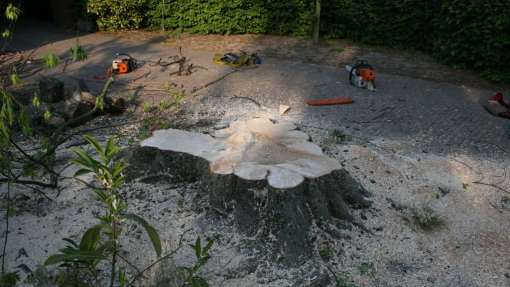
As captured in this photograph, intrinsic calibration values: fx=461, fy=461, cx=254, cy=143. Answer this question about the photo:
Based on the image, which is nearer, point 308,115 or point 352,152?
point 352,152

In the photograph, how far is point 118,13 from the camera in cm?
1073

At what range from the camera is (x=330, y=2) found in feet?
32.1

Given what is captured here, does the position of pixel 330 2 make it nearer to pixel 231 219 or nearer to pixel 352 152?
pixel 352 152

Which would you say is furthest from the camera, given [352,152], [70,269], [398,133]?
[398,133]

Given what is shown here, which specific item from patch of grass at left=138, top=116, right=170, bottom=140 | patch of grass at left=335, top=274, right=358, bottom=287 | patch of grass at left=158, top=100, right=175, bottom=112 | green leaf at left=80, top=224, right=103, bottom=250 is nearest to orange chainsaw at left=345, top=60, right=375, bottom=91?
patch of grass at left=158, top=100, right=175, bottom=112

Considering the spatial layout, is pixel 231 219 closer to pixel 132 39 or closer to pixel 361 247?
pixel 361 247

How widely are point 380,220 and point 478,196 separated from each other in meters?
1.10

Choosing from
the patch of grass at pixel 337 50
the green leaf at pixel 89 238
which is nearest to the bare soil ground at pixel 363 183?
the green leaf at pixel 89 238

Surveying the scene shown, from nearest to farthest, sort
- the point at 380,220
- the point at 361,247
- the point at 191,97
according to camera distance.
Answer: the point at 361,247
the point at 380,220
the point at 191,97

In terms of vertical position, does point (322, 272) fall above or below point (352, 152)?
below

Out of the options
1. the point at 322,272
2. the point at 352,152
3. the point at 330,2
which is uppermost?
the point at 330,2

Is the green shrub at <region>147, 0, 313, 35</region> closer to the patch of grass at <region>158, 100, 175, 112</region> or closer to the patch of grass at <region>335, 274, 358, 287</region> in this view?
the patch of grass at <region>158, 100, 175, 112</region>

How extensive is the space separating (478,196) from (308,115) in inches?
91.2

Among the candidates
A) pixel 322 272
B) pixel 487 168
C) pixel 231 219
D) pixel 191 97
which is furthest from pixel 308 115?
pixel 322 272
